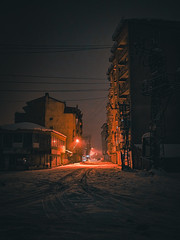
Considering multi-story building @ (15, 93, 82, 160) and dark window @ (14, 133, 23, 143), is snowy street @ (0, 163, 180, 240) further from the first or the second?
multi-story building @ (15, 93, 82, 160)

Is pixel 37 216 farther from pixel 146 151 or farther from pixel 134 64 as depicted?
pixel 134 64

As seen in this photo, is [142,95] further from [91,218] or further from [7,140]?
[91,218]

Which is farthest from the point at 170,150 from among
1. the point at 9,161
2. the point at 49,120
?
the point at 49,120

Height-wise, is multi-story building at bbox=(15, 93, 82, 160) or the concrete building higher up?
multi-story building at bbox=(15, 93, 82, 160)

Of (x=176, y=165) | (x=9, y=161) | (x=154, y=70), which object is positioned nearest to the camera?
(x=154, y=70)

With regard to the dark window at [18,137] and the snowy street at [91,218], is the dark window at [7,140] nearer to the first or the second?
the dark window at [18,137]

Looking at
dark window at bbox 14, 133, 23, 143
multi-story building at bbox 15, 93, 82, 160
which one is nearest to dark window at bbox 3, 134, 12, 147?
dark window at bbox 14, 133, 23, 143

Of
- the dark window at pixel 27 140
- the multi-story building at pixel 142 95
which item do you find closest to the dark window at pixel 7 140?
the dark window at pixel 27 140

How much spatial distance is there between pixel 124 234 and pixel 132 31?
34472 mm

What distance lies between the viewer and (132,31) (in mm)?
31922

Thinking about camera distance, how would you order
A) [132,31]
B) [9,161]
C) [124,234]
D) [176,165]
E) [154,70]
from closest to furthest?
[124,234] → [154,70] → [176,165] → [9,161] → [132,31]

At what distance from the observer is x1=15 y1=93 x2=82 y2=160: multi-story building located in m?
49.8

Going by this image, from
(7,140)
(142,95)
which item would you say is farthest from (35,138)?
(142,95)

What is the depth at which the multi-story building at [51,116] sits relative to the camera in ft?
163
